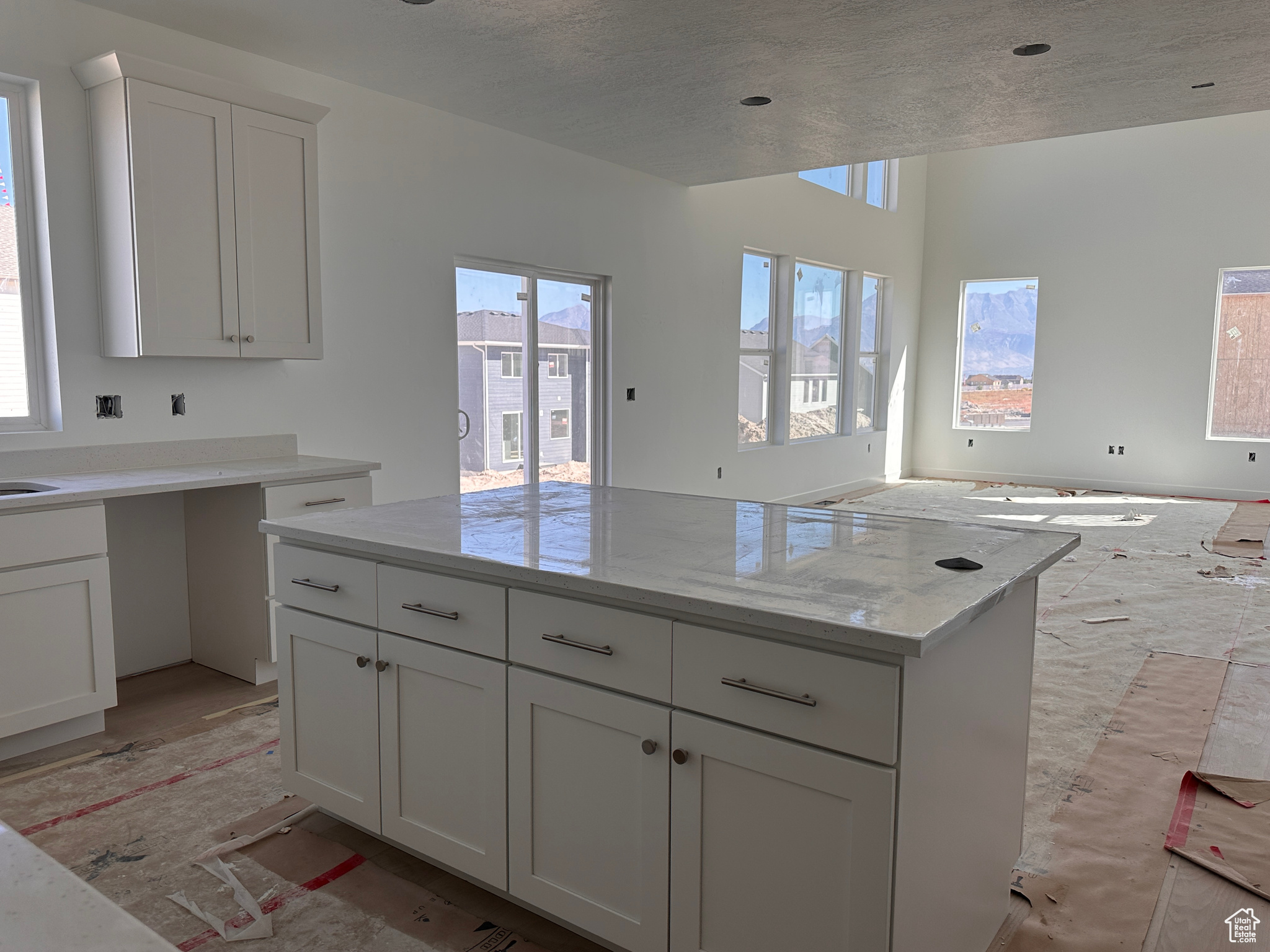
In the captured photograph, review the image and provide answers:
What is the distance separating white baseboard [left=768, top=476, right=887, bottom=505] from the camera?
8.26m

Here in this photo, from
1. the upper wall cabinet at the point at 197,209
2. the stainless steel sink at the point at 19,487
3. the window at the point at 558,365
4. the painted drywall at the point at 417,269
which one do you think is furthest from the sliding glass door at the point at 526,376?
the stainless steel sink at the point at 19,487

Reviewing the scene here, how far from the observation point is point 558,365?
5770 millimetres

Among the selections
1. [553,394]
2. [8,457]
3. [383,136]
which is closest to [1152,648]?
[553,394]

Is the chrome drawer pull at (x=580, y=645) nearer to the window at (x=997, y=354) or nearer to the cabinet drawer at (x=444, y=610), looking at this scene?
the cabinet drawer at (x=444, y=610)

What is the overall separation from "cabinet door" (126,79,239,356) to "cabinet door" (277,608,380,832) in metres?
1.73

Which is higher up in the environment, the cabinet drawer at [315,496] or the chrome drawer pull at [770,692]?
the cabinet drawer at [315,496]

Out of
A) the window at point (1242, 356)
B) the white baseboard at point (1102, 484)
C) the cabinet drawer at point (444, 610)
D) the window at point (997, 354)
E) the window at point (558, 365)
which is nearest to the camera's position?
the cabinet drawer at point (444, 610)

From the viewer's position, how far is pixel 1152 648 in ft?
13.1

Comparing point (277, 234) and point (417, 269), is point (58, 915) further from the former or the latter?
point (417, 269)

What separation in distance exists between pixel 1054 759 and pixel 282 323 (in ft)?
11.5

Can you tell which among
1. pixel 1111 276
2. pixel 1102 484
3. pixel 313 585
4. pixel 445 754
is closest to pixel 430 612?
pixel 445 754

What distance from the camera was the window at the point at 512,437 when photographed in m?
5.42

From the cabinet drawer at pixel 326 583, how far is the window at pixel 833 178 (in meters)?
6.74

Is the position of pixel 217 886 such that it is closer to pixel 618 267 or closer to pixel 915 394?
pixel 618 267
